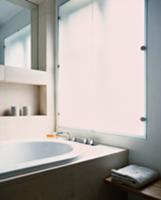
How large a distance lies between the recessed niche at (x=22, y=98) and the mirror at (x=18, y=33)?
0.94ft

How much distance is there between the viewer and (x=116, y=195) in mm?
1727

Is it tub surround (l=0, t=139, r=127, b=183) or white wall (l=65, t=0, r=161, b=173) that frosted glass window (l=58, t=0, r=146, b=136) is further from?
tub surround (l=0, t=139, r=127, b=183)

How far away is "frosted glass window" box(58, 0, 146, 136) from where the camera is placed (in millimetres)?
1774

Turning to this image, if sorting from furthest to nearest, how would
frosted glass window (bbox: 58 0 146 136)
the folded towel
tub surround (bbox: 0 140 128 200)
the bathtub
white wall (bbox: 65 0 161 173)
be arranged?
the bathtub
frosted glass window (bbox: 58 0 146 136)
white wall (bbox: 65 0 161 173)
the folded towel
tub surround (bbox: 0 140 128 200)

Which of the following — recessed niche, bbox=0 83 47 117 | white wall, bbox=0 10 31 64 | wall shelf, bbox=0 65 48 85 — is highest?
white wall, bbox=0 10 31 64

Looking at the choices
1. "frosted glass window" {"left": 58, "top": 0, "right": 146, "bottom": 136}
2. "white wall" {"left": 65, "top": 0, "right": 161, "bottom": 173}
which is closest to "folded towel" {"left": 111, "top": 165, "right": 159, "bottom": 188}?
"white wall" {"left": 65, "top": 0, "right": 161, "bottom": 173}

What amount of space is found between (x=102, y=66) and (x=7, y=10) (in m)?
1.48

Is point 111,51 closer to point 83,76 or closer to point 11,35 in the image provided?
point 83,76

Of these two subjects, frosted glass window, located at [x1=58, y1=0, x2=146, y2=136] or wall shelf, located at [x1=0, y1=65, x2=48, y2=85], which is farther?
wall shelf, located at [x1=0, y1=65, x2=48, y2=85]

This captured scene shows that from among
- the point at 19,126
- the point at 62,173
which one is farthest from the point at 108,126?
the point at 19,126

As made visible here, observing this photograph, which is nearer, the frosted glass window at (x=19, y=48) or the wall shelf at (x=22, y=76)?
the wall shelf at (x=22, y=76)

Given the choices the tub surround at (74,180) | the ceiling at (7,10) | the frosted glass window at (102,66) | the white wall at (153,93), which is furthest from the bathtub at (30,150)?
the ceiling at (7,10)

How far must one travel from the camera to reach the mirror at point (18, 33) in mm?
2439

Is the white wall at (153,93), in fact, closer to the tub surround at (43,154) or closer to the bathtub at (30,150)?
the tub surround at (43,154)
